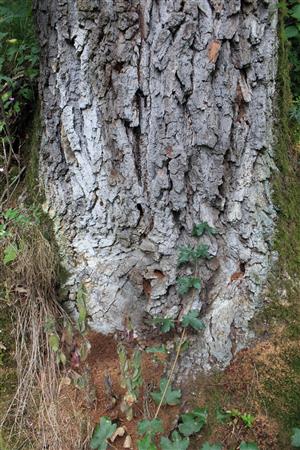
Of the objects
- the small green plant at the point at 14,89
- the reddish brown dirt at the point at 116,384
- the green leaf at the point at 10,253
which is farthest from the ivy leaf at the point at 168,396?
the small green plant at the point at 14,89

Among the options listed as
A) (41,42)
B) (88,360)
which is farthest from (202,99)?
(88,360)

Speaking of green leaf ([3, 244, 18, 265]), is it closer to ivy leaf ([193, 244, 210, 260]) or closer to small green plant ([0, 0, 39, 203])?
small green plant ([0, 0, 39, 203])

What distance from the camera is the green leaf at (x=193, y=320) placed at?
2.24 metres

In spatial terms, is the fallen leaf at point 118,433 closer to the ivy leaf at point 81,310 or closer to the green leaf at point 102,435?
the green leaf at point 102,435

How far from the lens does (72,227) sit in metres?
2.48

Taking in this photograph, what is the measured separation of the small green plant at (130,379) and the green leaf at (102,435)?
0.12 m

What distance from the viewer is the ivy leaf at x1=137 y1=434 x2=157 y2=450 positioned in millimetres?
2045

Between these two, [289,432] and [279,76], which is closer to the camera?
[289,432]

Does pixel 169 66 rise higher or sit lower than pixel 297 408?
higher

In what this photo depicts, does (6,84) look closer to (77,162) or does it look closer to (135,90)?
(77,162)

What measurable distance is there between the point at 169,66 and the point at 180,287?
3.32 ft

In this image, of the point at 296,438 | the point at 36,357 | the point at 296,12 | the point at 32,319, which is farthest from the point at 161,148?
the point at 296,12

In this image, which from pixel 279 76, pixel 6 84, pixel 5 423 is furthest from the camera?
pixel 6 84

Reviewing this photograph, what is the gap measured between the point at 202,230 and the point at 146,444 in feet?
3.19
